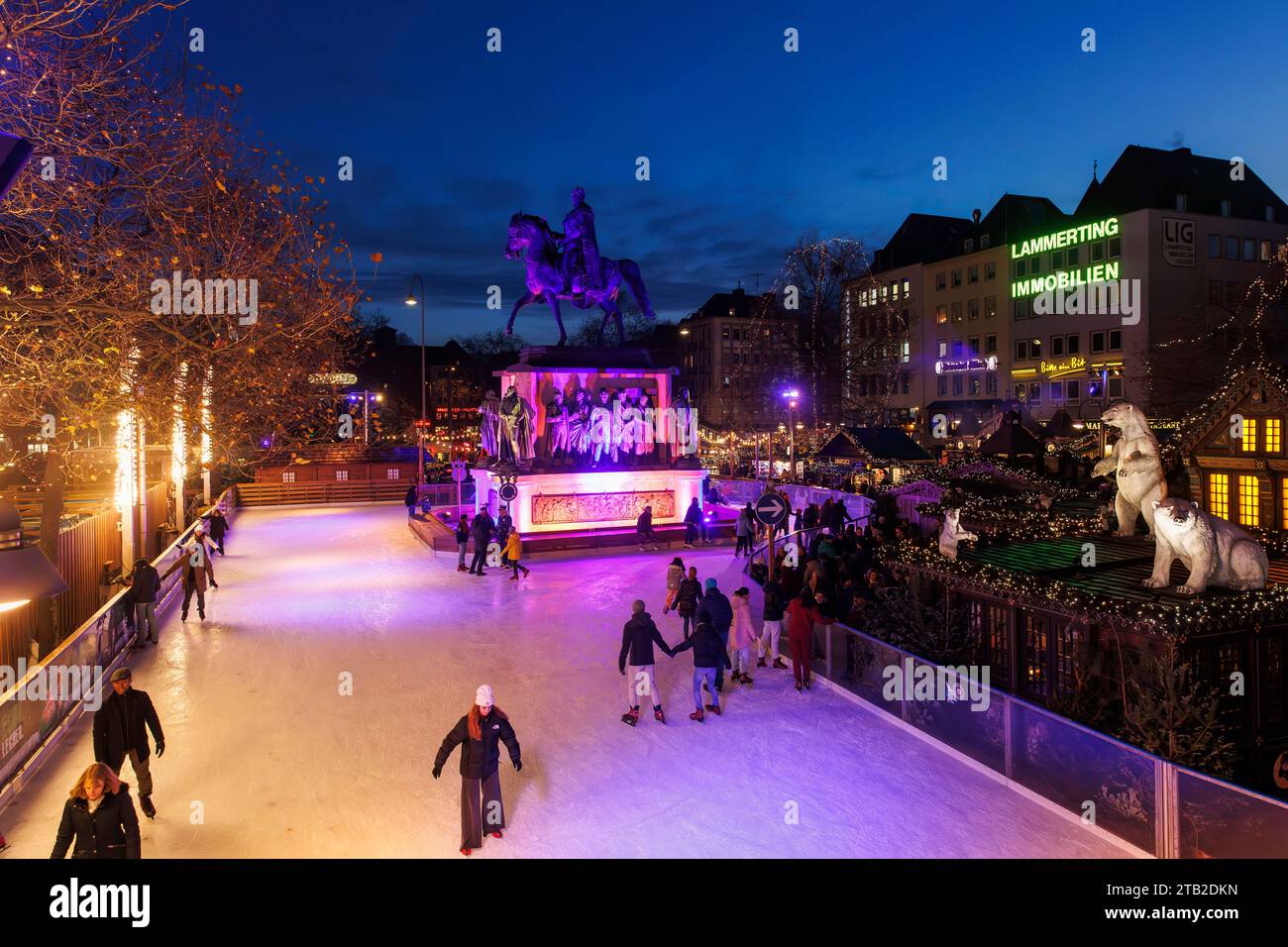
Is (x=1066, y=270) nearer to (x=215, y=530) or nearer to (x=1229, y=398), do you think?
(x=1229, y=398)

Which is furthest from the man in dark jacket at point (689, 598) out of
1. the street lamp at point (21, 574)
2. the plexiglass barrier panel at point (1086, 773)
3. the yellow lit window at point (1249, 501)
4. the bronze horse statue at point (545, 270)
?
the bronze horse statue at point (545, 270)

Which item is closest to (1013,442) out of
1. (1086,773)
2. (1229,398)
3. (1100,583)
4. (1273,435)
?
(1229,398)

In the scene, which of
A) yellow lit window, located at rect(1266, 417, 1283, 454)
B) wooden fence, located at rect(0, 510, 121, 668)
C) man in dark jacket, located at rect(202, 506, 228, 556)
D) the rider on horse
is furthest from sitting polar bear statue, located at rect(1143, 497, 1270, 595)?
man in dark jacket, located at rect(202, 506, 228, 556)

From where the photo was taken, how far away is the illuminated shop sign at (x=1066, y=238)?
4897 centimetres

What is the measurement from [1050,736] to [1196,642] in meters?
2.51

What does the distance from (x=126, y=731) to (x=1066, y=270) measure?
5538cm

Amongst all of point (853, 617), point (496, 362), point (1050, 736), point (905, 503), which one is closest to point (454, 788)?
point (1050, 736)

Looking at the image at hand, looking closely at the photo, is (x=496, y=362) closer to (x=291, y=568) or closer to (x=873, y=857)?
(x=291, y=568)

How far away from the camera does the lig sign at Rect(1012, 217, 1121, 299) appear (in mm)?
49094

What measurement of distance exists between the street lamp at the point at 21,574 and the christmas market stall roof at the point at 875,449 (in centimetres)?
2875

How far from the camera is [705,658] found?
411 inches

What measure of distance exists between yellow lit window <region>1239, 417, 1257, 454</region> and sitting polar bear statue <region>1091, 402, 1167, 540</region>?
4.90 metres

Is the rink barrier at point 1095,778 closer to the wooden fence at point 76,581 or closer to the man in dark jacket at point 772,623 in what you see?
the man in dark jacket at point 772,623

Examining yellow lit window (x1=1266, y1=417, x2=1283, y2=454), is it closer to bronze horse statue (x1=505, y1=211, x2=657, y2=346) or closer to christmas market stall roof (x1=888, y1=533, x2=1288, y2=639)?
christmas market stall roof (x1=888, y1=533, x2=1288, y2=639)
